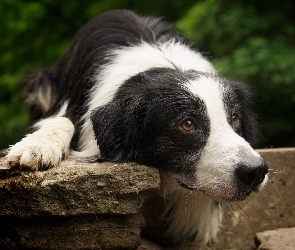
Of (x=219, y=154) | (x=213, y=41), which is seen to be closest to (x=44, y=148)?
(x=219, y=154)

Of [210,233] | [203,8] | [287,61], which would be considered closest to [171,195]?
[210,233]

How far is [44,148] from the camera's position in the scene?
3010 millimetres

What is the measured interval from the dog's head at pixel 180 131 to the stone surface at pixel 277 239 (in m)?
0.40

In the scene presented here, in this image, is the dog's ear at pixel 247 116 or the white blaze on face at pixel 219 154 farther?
the dog's ear at pixel 247 116

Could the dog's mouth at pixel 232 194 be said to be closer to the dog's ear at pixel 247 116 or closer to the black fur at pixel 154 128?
the black fur at pixel 154 128

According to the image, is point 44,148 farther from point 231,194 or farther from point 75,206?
point 231,194

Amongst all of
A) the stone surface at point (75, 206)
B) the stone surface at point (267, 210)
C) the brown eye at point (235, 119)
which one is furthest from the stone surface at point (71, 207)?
the stone surface at point (267, 210)

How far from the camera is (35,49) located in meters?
8.19

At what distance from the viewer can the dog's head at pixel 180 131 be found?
2900 millimetres

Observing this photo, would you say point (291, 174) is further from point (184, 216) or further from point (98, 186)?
point (98, 186)

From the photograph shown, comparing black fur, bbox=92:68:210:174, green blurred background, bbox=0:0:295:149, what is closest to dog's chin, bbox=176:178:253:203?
black fur, bbox=92:68:210:174

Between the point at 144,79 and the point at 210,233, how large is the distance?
1.03m

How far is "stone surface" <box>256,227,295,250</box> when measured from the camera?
10.0 feet

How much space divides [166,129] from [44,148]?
0.66m
